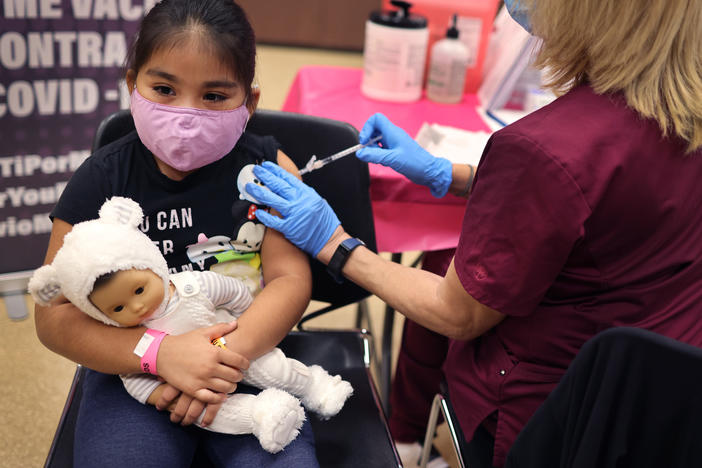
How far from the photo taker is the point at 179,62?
995mm

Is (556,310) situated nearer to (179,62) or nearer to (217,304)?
(217,304)

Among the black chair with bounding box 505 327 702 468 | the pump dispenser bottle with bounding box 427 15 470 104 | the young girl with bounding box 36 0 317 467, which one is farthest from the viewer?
the pump dispenser bottle with bounding box 427 15 470 104

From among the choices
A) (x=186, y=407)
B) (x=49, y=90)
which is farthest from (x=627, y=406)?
(x=49, y=90)

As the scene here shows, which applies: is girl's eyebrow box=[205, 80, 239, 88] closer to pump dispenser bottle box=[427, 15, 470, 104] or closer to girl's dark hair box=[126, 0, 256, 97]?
girl's dark hair box=[126, 0, 256, 97]

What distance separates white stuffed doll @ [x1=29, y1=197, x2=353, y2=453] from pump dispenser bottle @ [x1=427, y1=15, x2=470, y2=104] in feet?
3.30

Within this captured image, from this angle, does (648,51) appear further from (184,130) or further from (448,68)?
(448,68)

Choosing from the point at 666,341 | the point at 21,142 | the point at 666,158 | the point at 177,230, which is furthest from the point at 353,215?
the point at 21,142

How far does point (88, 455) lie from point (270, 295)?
1.20ft

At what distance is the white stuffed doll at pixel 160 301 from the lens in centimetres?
87

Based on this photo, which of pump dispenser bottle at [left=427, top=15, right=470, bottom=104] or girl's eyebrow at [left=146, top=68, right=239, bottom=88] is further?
pump dispenser bottle at [left=427, top=15, right=470, bottom=104]

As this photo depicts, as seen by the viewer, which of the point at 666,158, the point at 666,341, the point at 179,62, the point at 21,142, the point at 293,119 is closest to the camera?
the point at 666,341

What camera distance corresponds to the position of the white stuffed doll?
34.1 inches

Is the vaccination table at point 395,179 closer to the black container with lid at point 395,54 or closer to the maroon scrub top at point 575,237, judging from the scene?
the black container with lid at point 395,54

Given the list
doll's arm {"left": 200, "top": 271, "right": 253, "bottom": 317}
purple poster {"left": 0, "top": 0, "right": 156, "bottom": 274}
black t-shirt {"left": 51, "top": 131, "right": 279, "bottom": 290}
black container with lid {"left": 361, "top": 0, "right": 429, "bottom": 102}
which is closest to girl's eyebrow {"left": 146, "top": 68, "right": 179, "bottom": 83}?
black t-shirt {"left": 51, "top": 131, "right": 279, "bottom": 290}
